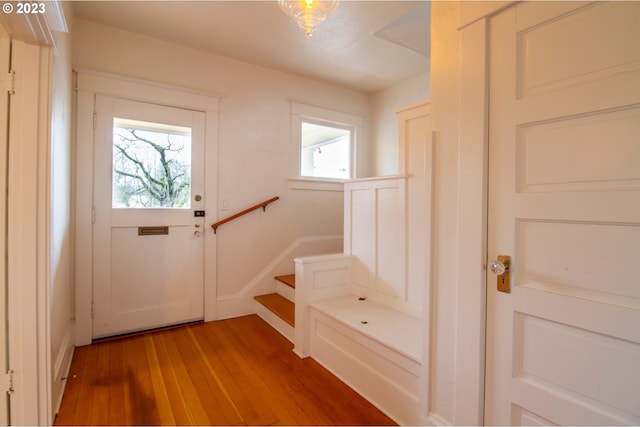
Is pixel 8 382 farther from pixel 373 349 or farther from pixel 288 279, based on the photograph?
pixel 288 279

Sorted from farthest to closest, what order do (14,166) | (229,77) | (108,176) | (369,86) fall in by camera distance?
(369,86)
(229,77)
(108,176)
(14,166)

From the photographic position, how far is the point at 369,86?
3793 millimetres

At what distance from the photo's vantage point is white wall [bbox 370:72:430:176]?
354 centimetres

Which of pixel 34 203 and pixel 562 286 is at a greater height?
pixel 34 203

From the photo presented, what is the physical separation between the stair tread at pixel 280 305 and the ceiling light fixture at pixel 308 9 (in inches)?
85.2

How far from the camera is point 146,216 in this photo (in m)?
2.64

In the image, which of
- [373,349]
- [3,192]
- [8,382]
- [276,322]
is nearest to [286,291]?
[276,322]

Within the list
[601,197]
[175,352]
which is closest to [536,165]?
[601,197]

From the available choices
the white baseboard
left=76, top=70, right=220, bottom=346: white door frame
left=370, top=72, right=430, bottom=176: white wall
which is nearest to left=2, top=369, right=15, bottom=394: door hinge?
the white baseboard

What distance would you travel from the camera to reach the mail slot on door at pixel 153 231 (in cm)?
263

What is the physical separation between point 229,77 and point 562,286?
3165mm

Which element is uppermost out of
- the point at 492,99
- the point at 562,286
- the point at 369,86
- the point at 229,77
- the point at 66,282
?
the point at 369,86

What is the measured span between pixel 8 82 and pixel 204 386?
1917 millimetres

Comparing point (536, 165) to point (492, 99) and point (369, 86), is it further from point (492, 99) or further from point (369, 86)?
point (369, 86)
